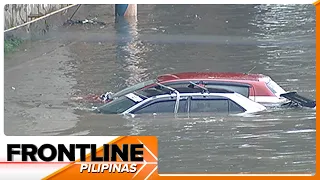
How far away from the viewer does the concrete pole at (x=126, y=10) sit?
11055mm

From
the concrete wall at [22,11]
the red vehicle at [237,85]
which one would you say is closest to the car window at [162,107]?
the red vehicle at [237,85]

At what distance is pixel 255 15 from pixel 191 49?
408mm

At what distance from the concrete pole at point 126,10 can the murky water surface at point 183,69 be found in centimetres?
7

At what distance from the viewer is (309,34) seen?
36.4ft

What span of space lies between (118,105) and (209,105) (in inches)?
19.7

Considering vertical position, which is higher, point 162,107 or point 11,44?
point 11,44

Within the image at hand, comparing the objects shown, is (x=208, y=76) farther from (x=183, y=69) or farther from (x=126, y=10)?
(x=126, y=10)

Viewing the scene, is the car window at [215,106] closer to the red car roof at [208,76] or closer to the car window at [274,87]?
the red car roof at [208,76]

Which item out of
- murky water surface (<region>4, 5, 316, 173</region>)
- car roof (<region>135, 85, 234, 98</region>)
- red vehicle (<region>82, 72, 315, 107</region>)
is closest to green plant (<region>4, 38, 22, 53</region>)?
murky water surface (<region>4, 5, 316, 173</region>)

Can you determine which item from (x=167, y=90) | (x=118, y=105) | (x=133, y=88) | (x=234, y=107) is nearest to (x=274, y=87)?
(x=234, y=107)

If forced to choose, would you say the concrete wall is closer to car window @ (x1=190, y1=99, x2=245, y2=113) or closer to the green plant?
the green plant

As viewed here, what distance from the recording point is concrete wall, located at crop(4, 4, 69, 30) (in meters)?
11.0

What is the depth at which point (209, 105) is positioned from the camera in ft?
36.8
